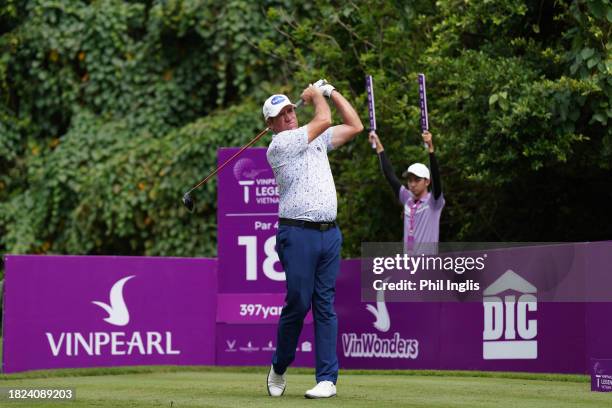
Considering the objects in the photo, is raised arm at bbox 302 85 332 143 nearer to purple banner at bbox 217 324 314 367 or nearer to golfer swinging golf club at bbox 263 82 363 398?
golfer swinging golf club at bbox 263 82 363 398

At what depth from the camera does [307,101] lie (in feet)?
25.3

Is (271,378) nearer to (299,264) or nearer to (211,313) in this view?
(299,264)

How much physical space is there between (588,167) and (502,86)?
1590mm

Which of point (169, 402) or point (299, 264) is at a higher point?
point (299, 264)

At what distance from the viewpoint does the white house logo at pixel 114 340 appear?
11.8 meters

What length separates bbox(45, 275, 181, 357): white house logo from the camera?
463 inches

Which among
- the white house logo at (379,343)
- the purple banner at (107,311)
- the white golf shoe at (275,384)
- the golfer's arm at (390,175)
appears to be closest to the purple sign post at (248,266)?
the purple banner at (107,311)

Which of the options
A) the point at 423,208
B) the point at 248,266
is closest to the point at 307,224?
the point at 423,208

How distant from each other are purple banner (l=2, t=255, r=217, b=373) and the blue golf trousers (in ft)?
15.2

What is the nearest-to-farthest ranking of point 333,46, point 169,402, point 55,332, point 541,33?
point 169,402 → point 55,332 → point 541,33 → point 333,46

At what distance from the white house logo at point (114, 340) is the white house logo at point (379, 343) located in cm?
176

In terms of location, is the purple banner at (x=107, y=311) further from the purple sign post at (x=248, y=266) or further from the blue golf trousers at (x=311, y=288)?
the blue golf trousers at (x=311, y=288)

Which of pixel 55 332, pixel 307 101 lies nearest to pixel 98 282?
pixel 55 332

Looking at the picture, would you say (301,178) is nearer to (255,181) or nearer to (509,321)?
(509,321)
